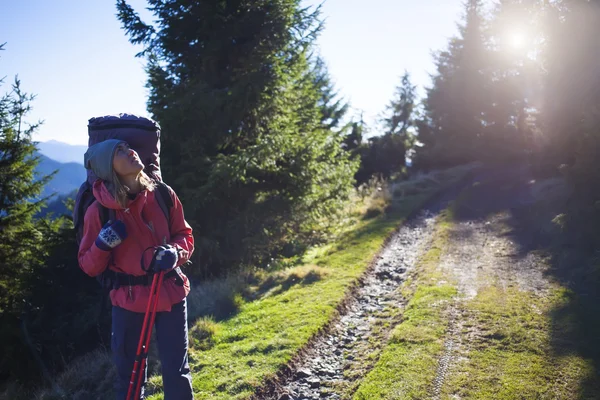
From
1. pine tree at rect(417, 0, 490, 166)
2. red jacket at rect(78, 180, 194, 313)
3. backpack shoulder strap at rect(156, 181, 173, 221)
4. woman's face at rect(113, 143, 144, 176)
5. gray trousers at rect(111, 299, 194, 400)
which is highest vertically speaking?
pine tree at rect(417, 0, 490, 166)

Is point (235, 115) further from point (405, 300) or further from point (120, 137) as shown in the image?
point (120, 137)

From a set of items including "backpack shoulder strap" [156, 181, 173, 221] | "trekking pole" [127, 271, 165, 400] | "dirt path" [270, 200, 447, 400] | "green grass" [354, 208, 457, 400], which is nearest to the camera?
"trekking pole" [127, 271, 165, 400]

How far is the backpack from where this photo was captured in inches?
137

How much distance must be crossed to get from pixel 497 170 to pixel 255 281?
1912cm

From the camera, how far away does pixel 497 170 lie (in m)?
23.6

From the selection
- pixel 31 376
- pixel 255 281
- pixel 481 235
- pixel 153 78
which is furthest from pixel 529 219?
pixel 31 376

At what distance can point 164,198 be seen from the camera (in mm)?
3643

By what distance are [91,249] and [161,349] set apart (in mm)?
1025

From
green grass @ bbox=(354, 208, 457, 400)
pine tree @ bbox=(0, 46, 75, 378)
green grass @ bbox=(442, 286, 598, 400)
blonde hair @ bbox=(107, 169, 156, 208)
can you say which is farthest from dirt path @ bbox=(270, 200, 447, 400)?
pine tree @ bbox=(0, 46, 75, 378)

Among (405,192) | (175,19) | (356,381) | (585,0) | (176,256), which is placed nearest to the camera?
(176,256)

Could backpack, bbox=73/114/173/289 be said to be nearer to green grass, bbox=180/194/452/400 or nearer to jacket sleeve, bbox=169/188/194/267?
jacket sleeve, bbox=169/188/194/267

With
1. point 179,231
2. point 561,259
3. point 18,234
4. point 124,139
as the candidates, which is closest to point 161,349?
point 179,231

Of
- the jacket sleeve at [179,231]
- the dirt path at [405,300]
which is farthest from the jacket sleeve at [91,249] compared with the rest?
the dirt path at [405,300]

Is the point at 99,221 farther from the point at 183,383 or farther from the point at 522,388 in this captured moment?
the point at 522,388
